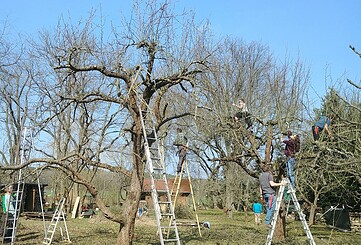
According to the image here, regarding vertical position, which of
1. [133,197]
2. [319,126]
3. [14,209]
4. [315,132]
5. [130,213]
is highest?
[319,126]

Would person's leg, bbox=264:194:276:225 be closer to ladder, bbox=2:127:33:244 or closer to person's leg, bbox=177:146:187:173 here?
person's leg, bbox=177:146:187:173

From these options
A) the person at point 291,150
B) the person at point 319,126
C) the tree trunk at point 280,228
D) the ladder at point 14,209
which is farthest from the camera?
the tree trunk at point 280,228

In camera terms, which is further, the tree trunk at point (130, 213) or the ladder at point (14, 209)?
the ladder at point (14, 209)

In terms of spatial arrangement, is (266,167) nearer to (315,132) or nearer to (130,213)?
(315,132)

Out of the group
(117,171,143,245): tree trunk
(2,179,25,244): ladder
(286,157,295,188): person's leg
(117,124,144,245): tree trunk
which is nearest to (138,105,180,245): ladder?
(117,124,144,245): tree trunk

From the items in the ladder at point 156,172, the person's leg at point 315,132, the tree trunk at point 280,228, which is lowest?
the tree trunk at point 280,228

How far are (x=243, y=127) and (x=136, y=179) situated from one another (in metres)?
4.34

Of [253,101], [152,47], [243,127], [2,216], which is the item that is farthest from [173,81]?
[253,101]

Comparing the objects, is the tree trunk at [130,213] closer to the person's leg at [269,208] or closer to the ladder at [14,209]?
the ladder at [14,209]

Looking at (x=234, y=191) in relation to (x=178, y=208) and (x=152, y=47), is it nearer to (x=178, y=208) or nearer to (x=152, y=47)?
(x=178, y=208)

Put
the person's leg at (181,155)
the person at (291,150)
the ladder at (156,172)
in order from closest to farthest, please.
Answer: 1. the ladder at (156,172)
2. the person at (291,150)
3. the person's leg at (181,155)

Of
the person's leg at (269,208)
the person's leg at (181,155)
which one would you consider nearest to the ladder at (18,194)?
the person's leg at (181,155)

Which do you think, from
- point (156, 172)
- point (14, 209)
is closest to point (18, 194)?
point (14, 209)

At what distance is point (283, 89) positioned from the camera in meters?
16.2
